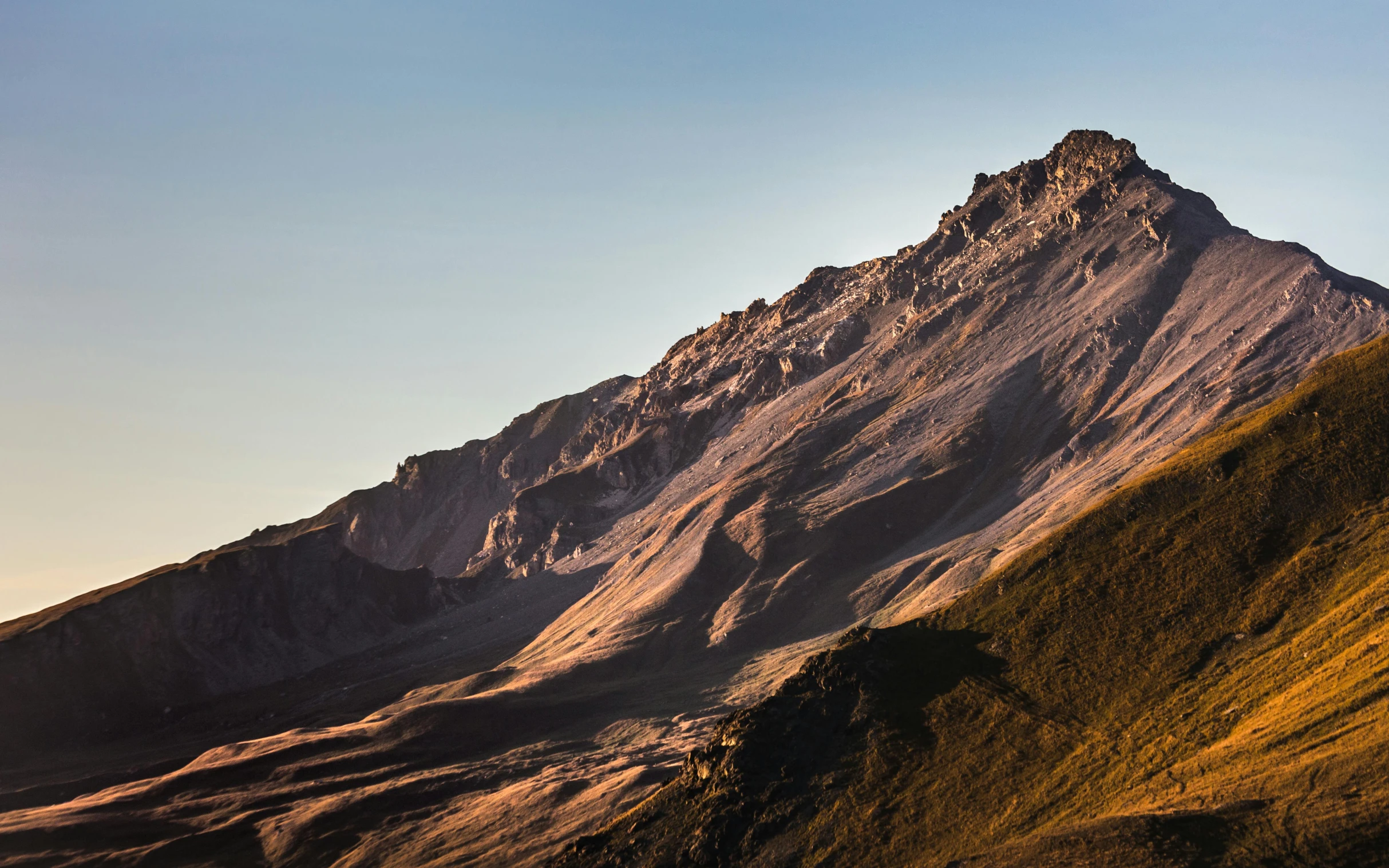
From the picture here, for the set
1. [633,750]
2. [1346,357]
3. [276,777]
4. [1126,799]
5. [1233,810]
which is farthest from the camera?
[276,777]

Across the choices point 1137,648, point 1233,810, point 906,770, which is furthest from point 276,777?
point 1233,810

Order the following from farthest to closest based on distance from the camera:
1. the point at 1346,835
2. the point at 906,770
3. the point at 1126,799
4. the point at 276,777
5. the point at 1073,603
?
the point at 276,777, the point at 1073,603, the point at 906,770, the point at 1126,799, the point at 1346,835

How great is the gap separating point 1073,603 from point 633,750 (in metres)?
77.2

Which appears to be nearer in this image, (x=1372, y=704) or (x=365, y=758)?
(x=1372, y=704)

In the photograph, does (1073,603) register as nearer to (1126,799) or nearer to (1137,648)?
(1137,648)

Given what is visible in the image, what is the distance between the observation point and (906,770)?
9312 centimetres

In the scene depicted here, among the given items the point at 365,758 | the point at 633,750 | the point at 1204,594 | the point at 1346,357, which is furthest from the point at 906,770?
the point at 365,758

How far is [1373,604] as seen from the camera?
8175cm

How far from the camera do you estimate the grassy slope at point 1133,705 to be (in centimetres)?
7000

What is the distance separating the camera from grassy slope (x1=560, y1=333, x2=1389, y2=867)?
70.0 meters

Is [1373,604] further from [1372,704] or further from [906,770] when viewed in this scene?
[906,770]

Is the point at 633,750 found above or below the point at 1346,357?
below

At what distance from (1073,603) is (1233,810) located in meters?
35.6

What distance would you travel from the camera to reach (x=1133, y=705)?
292ft
